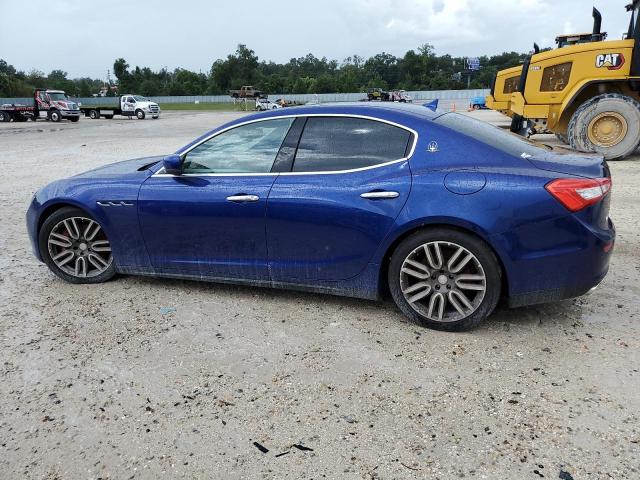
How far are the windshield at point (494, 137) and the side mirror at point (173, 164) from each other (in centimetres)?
200

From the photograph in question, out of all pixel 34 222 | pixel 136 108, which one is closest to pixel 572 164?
pixel 34 222

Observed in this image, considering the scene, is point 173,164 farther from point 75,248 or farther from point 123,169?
point 75,248

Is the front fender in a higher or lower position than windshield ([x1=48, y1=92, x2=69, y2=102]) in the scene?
lower

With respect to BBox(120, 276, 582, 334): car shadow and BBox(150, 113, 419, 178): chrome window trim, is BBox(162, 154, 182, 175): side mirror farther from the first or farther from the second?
BBox(120, 276, 582, 334): car shadow

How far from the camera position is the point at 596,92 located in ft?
36.7

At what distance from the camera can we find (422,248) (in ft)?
11.5

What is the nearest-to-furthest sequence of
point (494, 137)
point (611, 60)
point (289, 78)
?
1. point (494, 137)
2. point (611, 60)
3. point (289, 78)

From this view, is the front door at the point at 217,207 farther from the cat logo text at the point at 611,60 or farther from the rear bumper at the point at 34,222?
the cat logo text at the point at 611,60

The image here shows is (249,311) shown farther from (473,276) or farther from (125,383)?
(473,276)

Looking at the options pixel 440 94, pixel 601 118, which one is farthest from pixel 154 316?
pixel 440 94

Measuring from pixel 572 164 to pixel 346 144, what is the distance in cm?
153

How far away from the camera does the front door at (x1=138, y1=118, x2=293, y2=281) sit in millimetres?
3896

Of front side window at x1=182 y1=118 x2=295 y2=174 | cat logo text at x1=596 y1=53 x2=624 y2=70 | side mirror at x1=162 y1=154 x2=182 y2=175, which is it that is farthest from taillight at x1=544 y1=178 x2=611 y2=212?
cat logo text at x1=596 y1=53 x2=624 y2=70

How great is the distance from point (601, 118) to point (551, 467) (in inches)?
405
